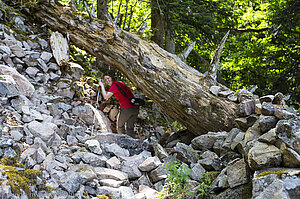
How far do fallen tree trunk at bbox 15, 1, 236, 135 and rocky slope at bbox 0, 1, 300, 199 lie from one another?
352mm

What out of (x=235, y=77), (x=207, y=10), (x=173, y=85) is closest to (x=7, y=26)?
(x=173, y=85)

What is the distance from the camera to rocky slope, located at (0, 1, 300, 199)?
2982 mm

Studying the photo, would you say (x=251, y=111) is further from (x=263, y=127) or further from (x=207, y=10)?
(x=207, y=10)

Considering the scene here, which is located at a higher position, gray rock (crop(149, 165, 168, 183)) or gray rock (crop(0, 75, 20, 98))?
gray rock (crop(0, 75, 20, 98))

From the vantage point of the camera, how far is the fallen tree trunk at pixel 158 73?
210 inches

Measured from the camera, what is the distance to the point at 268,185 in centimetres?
265

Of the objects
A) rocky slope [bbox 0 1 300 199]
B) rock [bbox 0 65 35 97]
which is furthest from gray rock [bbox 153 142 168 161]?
rock [bbox 0 65 35 97]

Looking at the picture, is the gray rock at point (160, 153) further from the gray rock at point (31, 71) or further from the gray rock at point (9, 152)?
the gray rock at point (31, 71)

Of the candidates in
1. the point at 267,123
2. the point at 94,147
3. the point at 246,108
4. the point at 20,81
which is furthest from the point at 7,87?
the point at 267,123

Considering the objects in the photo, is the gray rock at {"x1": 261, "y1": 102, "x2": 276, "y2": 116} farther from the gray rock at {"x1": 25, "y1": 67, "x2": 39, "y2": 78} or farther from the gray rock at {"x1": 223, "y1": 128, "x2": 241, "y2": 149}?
the gray rock at {"x1": 25, "y1": 67, "x2": 39, "y2": 78}

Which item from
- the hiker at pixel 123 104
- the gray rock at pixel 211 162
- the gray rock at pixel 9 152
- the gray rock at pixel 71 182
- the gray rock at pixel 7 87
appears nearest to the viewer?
the gray rock at pixel 71 182

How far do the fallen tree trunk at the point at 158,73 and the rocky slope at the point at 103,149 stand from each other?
1.15 ft

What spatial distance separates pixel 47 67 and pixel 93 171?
4094mm

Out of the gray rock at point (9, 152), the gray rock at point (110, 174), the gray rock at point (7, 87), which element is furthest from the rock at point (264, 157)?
the gray rock at point (7, 87)
